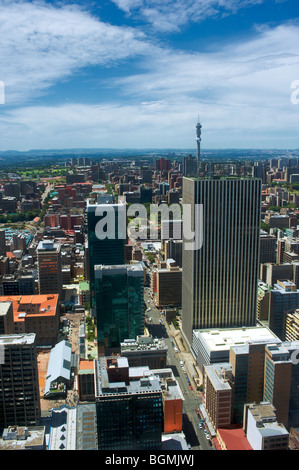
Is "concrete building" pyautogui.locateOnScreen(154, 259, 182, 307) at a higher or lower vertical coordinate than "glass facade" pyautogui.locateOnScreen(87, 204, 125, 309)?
lower

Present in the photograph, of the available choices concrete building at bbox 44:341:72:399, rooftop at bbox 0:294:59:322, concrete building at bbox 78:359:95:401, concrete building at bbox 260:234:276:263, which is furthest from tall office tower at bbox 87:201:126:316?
concrete building at bbox 260:234:276:263

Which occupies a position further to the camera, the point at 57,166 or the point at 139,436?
the point at 57,166

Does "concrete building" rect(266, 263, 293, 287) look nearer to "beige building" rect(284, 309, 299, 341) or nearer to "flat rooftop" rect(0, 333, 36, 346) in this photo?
"beige building" rect(284, 309, 299, 341)

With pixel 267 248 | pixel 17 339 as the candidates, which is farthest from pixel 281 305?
pixel 267 248

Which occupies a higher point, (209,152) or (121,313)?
(209,152)

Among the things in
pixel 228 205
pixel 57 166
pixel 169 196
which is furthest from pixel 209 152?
pixel 57 166
